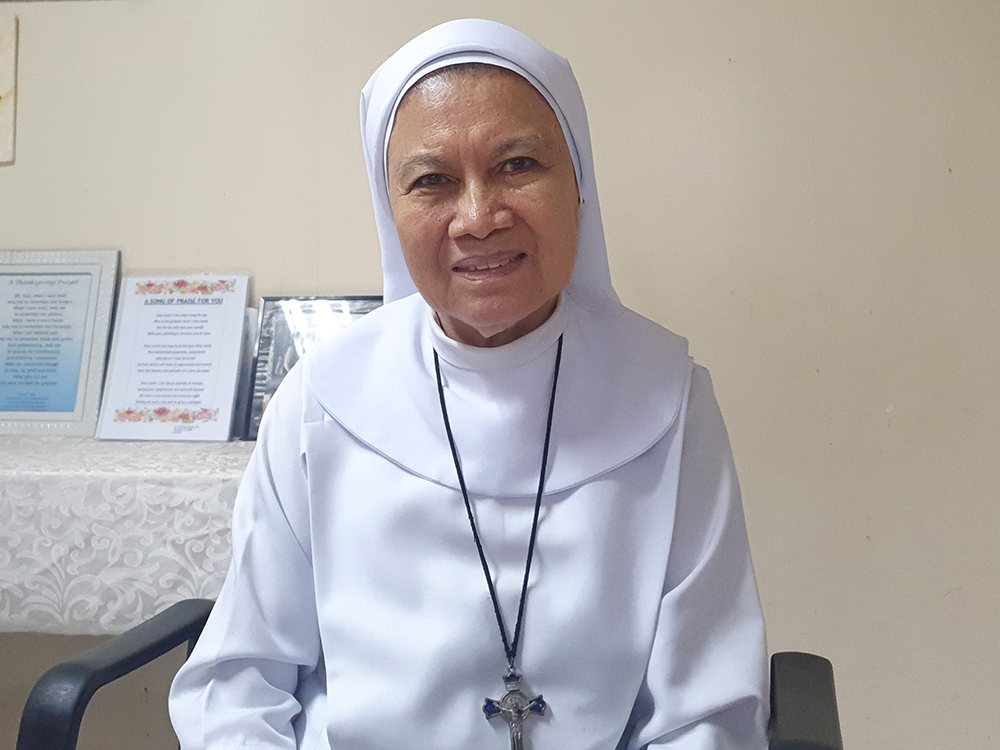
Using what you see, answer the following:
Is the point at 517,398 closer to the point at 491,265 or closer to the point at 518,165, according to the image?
the point at 491,265

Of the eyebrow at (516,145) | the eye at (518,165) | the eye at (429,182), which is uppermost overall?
the eyebrow at (516,145)

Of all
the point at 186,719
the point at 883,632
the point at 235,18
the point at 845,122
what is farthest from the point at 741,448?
the point at 235,18

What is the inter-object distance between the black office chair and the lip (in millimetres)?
688

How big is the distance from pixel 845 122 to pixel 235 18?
160 cm

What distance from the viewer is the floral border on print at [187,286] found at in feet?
7.79

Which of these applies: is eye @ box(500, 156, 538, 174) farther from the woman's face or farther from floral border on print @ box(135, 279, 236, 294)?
floral border on print @ box(135, 279, 236, 294)

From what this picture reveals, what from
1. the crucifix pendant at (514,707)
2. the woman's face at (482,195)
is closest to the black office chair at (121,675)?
the crucifix pendant at (514,707)

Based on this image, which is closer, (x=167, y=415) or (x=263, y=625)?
(x=263, y=625)

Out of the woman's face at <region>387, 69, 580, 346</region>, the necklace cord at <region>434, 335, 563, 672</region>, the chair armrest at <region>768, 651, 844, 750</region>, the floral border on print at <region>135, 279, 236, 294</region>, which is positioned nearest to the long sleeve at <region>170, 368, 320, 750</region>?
the necklace cord at <region>434, 335, 563, 672</region>

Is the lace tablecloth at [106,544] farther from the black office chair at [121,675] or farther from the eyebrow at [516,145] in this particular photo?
the eyebrow at [516,145]

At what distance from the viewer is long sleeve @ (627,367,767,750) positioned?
1229 mm

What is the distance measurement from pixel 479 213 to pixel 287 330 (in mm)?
1248

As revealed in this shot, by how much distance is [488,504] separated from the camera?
132 centimetres

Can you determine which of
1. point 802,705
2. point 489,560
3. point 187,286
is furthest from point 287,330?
point 802,705
